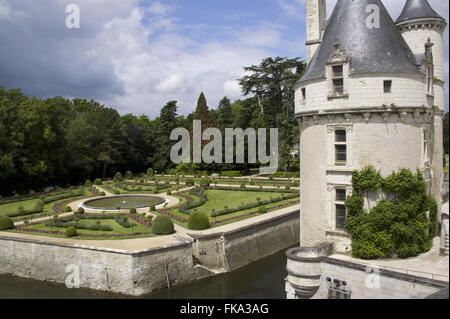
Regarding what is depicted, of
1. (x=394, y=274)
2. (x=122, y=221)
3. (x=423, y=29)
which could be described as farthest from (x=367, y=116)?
(x=122, y=221)

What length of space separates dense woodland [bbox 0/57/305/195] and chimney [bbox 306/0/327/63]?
2998cm

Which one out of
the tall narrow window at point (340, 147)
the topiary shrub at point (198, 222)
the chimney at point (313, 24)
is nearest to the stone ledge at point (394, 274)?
the tall narrow window at point (340, 147)

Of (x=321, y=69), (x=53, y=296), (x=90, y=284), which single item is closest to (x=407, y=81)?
(x=321, y=69)

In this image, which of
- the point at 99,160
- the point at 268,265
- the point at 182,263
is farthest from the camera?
the point at 99,160

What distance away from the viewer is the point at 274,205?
31266 mm

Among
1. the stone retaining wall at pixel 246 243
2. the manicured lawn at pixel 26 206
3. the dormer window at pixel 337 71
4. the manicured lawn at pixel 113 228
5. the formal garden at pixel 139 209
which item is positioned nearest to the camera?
the dormer window at pixel 337 71

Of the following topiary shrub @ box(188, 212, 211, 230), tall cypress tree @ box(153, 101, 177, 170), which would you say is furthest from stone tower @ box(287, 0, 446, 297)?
tall cypress tree @ box(153, 101, 177, 170)

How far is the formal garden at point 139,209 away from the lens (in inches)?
907

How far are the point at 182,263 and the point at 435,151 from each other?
14.6 meters

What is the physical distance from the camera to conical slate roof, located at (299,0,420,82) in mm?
14453

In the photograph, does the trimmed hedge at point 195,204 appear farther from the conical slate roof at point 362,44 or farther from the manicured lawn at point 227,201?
the conical slate roof at point 362,44

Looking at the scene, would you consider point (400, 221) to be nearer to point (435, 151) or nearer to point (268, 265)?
point (435, 151)

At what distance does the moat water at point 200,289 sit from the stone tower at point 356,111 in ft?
15.8

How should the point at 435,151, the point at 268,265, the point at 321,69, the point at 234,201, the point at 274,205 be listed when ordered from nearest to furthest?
the point at 321,69, the point at 435,151, the point at 268,265, the point at 274,205, the point at 234,201
